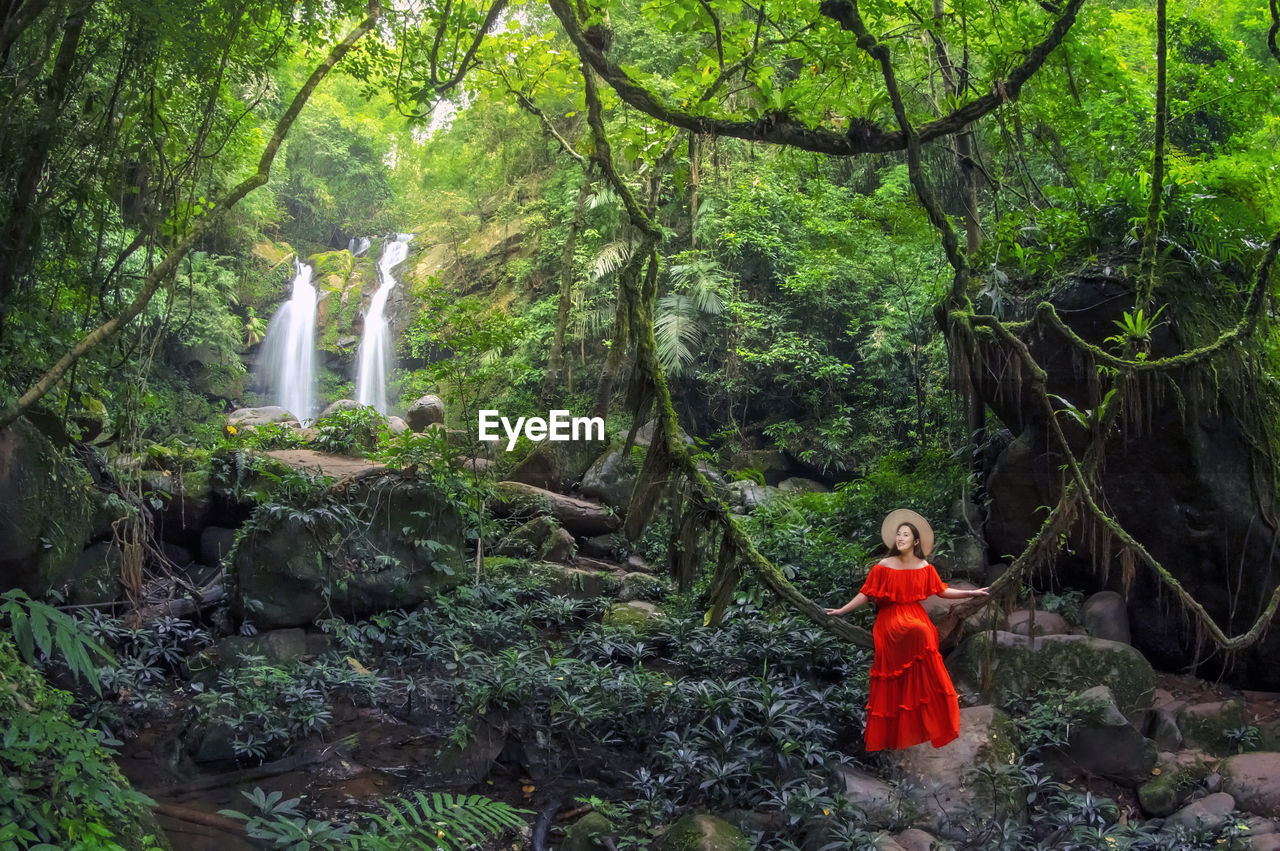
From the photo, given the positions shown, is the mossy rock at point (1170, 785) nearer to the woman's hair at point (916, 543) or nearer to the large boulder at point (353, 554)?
the woman's hair at point (916, 543)

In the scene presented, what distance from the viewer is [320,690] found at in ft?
18.6

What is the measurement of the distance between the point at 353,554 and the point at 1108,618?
5996 mm

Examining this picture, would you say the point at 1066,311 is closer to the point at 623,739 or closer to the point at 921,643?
the point at 921,643

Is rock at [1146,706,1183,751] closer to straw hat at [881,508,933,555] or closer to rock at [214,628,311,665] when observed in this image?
straw hat at [881,508,933,555]

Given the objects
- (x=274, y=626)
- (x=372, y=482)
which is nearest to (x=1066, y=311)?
(x=372, y=482)

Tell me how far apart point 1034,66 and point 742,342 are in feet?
31.7

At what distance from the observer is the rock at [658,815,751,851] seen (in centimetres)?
389

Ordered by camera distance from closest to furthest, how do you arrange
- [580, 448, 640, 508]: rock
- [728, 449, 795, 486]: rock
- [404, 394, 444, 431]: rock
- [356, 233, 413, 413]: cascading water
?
[580, 448, 640, 508]: rock < [728, 449, 795, 486]: rock < [404, 394, 444, 431]: rock < [356, 233, 413, 413]: cascading water

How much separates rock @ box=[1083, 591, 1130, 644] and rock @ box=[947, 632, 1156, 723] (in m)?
0.53

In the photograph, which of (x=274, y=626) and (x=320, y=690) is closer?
(x=320, y=690)

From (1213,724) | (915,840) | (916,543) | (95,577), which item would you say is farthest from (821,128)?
(95,577)

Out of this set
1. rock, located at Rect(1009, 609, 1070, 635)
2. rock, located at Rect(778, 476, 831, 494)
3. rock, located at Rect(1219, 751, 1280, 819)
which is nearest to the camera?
rock, located at Rect(1219, 751, 1280, 819)

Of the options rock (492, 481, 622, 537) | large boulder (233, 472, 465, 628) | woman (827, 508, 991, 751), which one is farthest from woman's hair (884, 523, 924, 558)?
rock (492, 481, 622, 537)

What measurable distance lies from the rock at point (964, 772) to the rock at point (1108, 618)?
1693mm
